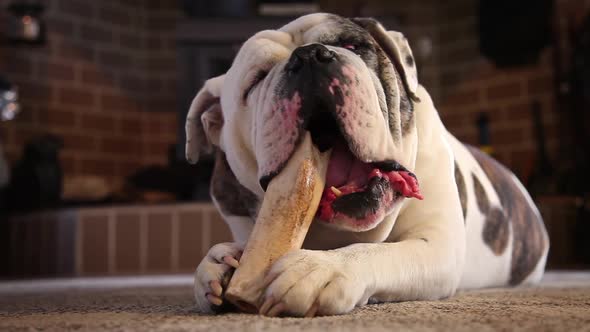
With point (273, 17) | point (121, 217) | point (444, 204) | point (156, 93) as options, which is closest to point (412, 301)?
point (444, 204)

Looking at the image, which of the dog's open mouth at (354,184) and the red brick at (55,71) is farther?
the red brick at (55,71)

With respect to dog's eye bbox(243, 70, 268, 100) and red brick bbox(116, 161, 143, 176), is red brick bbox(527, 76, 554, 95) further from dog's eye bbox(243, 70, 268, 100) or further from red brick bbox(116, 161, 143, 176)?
dog's eye bbox(243, 70, 268, 100)

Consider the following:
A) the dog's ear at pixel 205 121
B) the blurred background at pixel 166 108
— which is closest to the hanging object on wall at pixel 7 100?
the blurred background at pixel 166 108

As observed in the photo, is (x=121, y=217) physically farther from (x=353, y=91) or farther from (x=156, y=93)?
(x=353, y=91)

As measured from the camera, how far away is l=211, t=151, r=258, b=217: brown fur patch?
5.09 feet

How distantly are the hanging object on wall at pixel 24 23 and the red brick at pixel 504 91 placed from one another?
2458mm

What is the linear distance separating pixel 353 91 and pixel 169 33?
365 cm

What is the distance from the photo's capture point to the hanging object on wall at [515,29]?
13.5 ft

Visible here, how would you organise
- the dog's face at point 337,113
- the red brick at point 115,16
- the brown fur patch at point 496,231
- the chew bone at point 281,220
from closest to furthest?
the chew bone at point 281,220 → the dog's face at point 337,113 → the brown fur patch at point 496,231 → the red brick at point 115,16

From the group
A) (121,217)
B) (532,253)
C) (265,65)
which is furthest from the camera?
(121,217)

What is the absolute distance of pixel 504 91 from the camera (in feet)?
14.1

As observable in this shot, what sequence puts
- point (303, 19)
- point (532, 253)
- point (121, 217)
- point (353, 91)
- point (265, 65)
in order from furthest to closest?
1. point (121, 217)
2. point (532, 253)
3. point (303, 19)
4. point (265, 65)
5. point (353, 91)

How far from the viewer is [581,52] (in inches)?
150

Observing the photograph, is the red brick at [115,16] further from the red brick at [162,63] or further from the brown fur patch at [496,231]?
the brown fur patch at [496,231]
